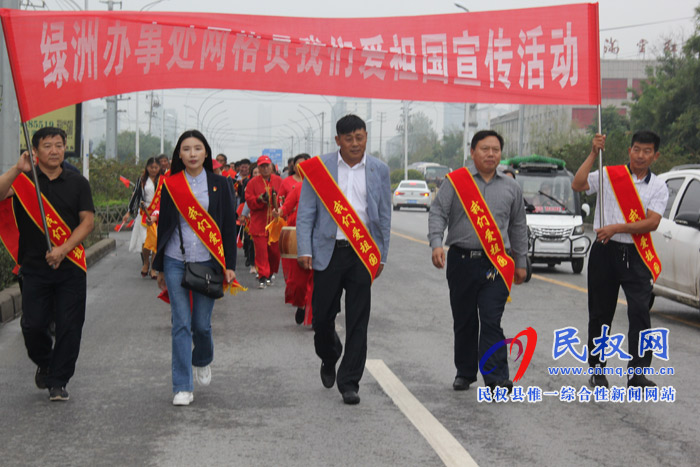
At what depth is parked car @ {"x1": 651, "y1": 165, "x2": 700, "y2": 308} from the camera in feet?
35.3

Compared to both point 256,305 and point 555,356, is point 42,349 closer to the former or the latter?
point 555,356

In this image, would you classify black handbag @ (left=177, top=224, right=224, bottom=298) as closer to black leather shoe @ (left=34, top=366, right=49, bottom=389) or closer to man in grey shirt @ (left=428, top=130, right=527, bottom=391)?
black leather shoe @ (left=34, top=366, right=49, bottom=389)

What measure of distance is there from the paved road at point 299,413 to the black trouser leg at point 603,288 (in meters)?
0.50

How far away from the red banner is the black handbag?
1.42 meters

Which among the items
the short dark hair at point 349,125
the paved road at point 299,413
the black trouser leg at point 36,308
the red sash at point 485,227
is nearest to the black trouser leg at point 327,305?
the paved road at point 299,413

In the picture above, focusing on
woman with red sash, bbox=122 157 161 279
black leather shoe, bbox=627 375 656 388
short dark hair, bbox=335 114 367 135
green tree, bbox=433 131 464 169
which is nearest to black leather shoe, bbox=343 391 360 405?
short dark hair, bbox=335 114 367 135

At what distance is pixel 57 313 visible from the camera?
6.93 metres

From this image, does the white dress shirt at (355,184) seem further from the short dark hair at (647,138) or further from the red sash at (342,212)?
the short dark hair at (647,138)

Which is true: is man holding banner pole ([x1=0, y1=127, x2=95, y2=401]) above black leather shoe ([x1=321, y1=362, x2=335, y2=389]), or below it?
above

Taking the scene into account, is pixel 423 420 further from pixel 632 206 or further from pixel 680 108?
pixel 680 108

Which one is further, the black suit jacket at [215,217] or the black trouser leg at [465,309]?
the black trouser leg at [465,309]

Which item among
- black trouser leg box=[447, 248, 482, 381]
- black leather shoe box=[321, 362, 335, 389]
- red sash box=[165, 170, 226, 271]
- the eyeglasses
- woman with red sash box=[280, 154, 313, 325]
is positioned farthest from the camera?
woman with red sash box=[280, 154, 313, 325]

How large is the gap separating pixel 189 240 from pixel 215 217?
0.76 ft

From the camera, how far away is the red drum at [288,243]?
11.2 metres
